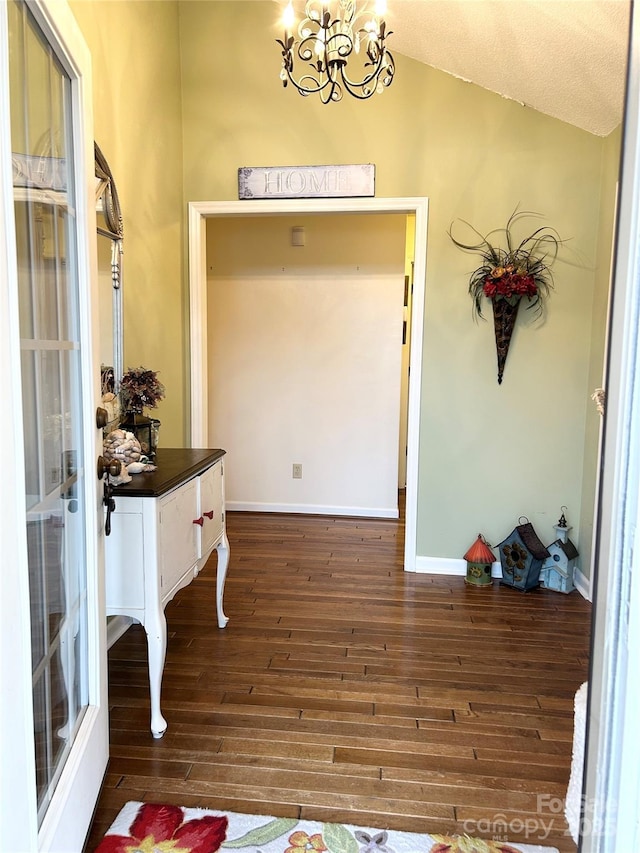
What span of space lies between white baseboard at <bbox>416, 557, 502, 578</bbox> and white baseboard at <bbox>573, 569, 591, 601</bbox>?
2.14 ft

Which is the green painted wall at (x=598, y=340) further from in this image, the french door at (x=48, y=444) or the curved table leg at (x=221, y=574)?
the french door at (x=48, y=444)

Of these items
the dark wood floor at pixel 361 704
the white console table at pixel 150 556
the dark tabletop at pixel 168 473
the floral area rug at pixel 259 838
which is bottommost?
the dark wood floor at pixel 361 704

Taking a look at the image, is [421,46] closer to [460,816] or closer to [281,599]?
[281,599]

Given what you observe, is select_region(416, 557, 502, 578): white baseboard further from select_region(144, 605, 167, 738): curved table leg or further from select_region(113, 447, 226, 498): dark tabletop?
select_region(144, 605, 167, 738): curved table leg

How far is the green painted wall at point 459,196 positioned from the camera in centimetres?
315

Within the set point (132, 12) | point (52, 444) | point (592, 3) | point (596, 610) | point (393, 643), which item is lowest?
point (393, 643)

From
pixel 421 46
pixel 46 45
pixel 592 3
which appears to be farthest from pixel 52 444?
pixel 421 46

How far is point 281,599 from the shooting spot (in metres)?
3.00

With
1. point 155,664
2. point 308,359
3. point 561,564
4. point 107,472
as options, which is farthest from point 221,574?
point 308,359

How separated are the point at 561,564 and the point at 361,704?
5.71ft

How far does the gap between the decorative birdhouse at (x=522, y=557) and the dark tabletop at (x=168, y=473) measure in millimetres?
1878

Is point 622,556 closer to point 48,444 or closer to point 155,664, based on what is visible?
point 48,444

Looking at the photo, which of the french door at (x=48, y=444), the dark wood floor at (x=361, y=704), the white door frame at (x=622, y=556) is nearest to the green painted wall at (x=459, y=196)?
the dark wood floor at (x=361, y=704)

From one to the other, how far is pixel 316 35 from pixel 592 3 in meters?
1.15
